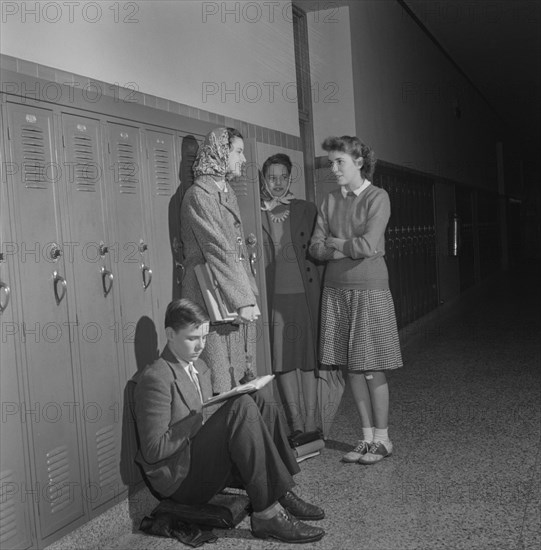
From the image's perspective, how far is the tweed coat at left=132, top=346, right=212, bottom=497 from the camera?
2615mm

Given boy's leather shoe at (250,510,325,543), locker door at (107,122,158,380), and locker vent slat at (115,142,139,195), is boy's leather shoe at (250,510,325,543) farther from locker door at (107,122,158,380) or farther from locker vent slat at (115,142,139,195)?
locker vent slat at (115,142,139,195)

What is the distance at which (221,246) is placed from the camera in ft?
10.2

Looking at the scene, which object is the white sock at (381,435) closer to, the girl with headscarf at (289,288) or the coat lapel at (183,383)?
the girl with headscarf at (289,288)

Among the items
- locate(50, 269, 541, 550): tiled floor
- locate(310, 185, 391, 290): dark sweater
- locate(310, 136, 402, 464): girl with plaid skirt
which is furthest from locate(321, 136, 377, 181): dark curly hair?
locate(50, 269, 541, 550): tiled floor

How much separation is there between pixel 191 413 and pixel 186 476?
8.5 inches

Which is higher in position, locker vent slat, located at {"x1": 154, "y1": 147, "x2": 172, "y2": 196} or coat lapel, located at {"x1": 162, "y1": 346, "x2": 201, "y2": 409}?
locker vent slat, located at {"x1": 154, "y1": 147, "x2": 172, "y2": 196}

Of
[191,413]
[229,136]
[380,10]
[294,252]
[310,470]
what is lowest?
[310,470]

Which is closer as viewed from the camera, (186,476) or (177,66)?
(186,476)

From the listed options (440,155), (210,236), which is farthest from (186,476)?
(440,155)

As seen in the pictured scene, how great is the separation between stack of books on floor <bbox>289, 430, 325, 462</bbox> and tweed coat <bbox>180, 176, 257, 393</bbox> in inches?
24.6

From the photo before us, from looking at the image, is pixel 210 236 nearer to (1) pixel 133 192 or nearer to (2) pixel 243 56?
(1) pixel 133 192

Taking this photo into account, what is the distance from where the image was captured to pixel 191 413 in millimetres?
2719

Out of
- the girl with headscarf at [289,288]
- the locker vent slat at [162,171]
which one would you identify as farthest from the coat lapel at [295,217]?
→ the locker vent slat at [162,171]
